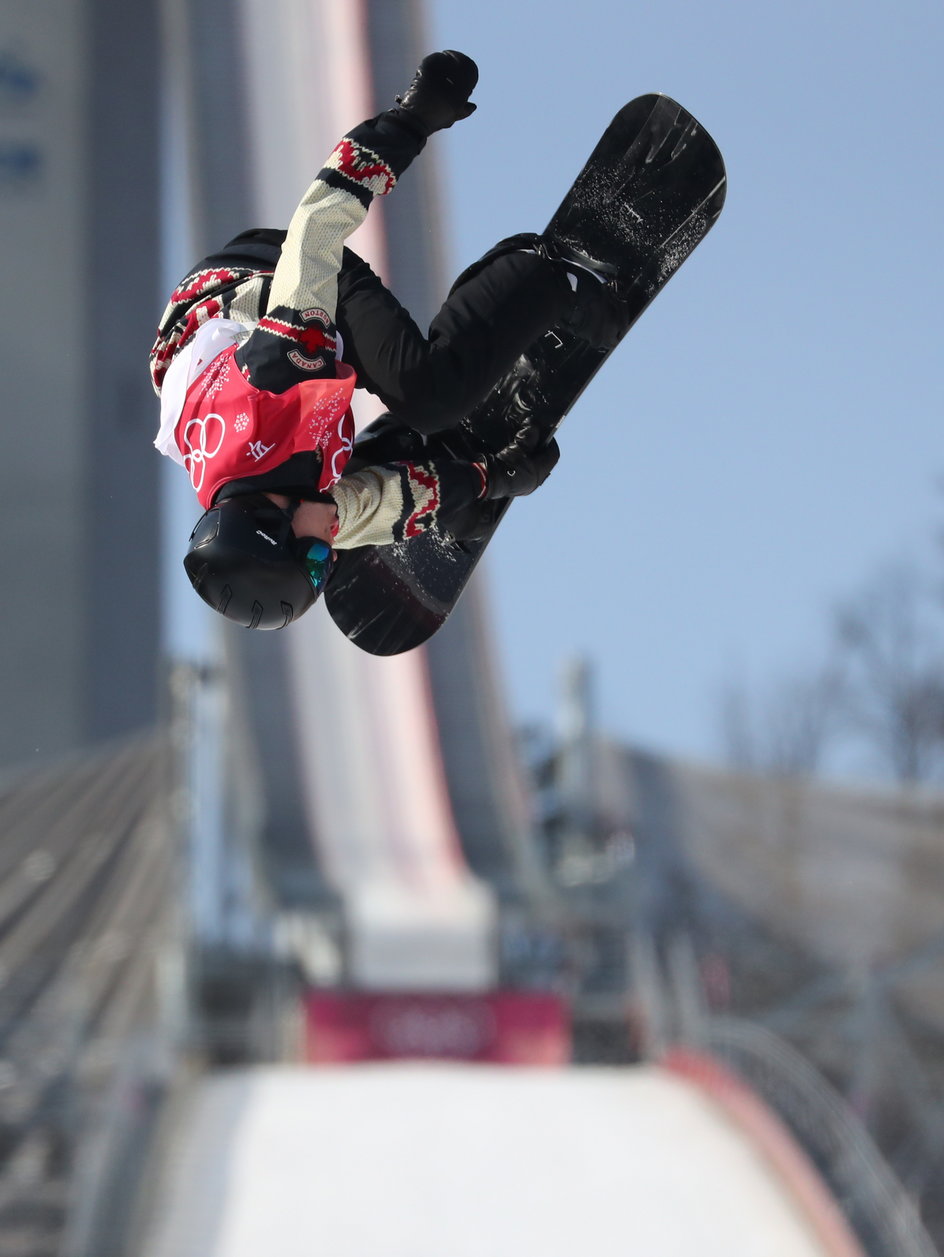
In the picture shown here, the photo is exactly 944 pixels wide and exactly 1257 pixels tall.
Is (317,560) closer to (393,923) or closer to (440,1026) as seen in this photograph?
(440,1026)

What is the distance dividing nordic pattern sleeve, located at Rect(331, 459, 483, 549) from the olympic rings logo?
26cm

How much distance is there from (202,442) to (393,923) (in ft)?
42.4

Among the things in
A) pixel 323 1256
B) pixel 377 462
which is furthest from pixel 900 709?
pixel 377 462

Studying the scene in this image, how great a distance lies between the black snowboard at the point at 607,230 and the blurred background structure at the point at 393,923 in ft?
1.43

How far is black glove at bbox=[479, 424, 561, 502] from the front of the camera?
3.24m

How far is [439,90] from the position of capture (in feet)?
9.23

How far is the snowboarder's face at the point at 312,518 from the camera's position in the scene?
2.71 m

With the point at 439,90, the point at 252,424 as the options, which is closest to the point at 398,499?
the point at 252,424

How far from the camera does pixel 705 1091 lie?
1123 cm

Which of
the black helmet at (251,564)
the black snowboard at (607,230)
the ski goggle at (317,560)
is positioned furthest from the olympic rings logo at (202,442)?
the black snowboard at (607,230)

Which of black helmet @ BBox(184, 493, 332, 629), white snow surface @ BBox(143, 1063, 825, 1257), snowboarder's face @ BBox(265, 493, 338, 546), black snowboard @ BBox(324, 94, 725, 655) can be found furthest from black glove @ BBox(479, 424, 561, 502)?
white snow surface @ BBox(143, 1063, 825, 1257)

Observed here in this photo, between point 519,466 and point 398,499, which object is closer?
point 398,499

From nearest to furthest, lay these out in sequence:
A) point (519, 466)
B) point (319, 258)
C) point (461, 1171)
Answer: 1. point (319, 258)
2. point (519, 466)
3. point (461, 1171)

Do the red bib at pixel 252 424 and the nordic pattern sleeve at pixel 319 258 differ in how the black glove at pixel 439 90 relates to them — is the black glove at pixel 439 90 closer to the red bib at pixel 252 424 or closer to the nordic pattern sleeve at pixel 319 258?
the nordic pattern sleeve at pixel 319 258
